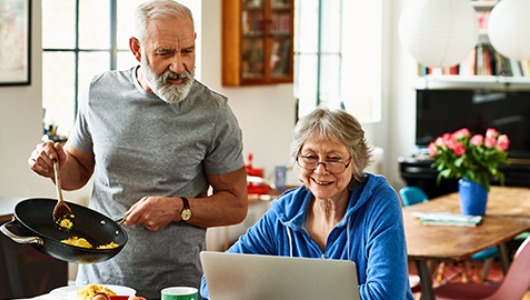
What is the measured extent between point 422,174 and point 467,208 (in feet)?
8.92

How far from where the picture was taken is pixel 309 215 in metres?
2.96

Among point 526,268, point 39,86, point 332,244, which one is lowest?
point 526,268

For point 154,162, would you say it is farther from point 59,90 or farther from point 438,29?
point 59,90

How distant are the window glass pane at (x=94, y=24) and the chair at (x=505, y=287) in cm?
258

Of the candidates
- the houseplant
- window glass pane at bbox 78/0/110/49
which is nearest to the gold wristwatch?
the houseplant

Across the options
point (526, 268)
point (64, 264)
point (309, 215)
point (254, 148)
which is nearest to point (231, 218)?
point (309, 215)

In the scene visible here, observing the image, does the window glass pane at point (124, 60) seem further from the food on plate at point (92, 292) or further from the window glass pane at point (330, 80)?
the food on plate at point (92, 292)

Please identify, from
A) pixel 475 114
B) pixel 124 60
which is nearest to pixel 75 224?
pixel 124 60

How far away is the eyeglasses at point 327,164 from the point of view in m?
2.79

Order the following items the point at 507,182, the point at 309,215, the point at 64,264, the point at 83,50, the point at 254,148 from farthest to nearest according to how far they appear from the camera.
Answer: the point at 507,182 < the point at 254,148 < the point at 83,50 < the point at 64,264 < the point at 309,215

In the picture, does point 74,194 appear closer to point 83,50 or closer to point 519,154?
point 83,50

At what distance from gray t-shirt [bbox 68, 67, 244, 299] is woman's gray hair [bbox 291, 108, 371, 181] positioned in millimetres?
311

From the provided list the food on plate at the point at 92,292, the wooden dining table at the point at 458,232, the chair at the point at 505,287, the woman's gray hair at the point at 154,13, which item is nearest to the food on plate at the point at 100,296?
the food on plate at the point at 92,292

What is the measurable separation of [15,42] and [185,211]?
2.16m
